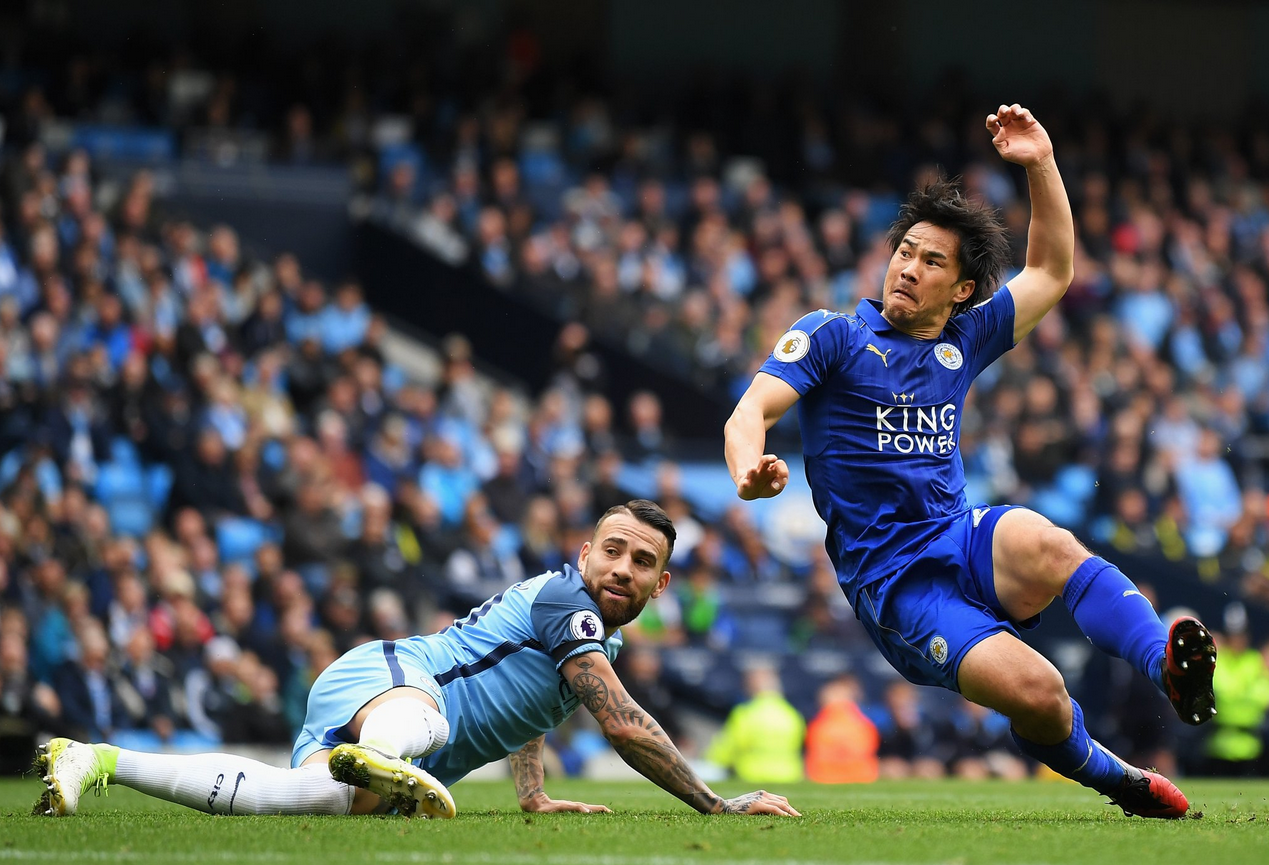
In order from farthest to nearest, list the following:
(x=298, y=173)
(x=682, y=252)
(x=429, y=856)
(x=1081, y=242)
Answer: (x=1081, y=242) → (x=682, y=252) → (x=298, y=173) → (x=429, y=856)

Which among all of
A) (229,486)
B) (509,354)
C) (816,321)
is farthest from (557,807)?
(509,354)

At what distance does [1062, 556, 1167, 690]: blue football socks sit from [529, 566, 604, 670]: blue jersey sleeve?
1560mm

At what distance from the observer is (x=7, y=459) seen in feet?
41.0

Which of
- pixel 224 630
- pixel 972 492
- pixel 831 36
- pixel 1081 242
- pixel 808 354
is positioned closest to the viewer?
pixel 808 354

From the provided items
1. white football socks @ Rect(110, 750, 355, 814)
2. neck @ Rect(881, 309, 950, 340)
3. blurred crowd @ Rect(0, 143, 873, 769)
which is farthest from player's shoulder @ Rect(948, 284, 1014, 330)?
blurred crowd @ Rect(0, 143, 873, 769)

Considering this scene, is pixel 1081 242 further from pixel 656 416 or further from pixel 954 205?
pixel 954 205

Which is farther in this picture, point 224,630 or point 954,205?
point 224,630

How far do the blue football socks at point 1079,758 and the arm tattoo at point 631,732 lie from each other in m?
1.16

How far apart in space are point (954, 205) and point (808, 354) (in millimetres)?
847

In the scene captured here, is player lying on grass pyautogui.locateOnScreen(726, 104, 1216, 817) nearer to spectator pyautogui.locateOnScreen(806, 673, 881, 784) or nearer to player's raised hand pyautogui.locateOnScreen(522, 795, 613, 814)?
player's raised hand pyautogui.locateOnScreen(522, 795, 613, 814)

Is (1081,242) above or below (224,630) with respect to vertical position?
above

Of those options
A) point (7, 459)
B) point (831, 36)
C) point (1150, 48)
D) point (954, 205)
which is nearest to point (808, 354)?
point (954, 205)

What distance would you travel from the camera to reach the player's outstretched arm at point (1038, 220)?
5.86 metres

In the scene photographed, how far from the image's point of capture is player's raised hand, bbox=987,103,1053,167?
5820mm
